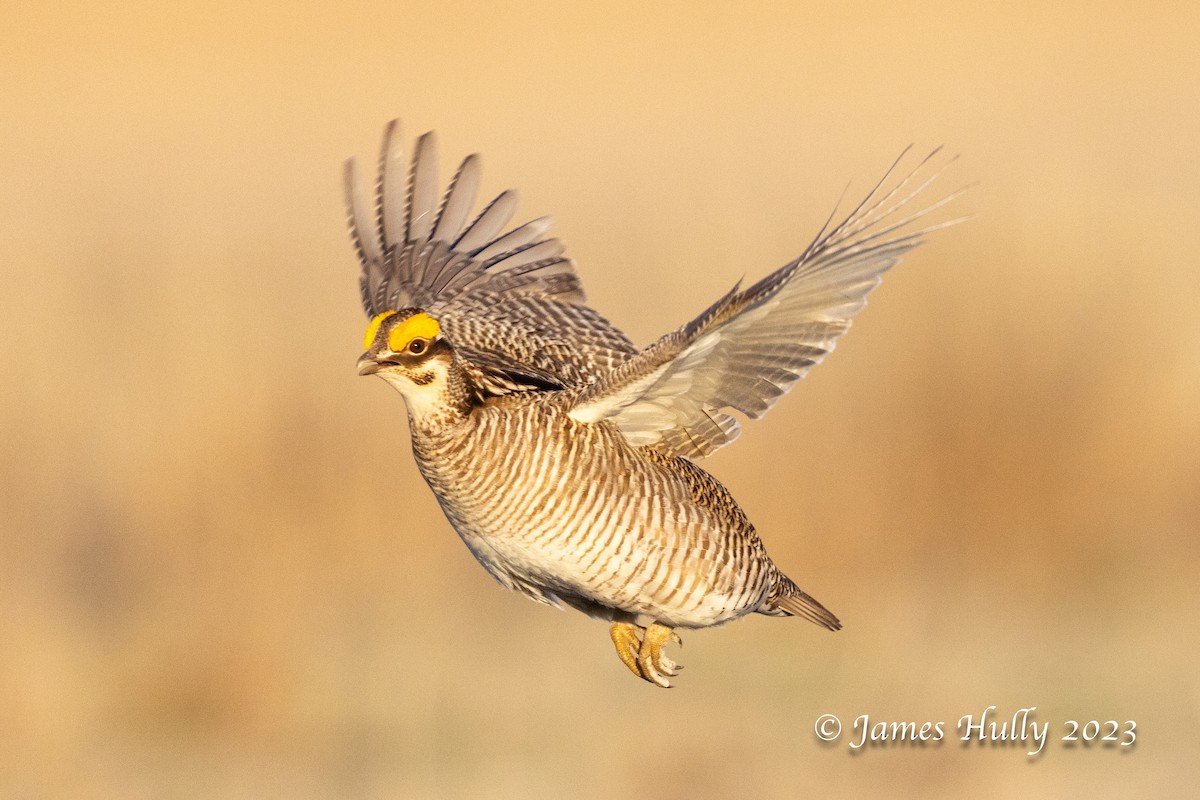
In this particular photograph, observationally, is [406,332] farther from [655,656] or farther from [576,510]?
[655,656]

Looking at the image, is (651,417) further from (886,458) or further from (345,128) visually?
(345,128)

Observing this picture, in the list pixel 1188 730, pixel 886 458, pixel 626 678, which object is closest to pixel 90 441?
pixel 626 678

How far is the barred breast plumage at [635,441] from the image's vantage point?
5055 mm

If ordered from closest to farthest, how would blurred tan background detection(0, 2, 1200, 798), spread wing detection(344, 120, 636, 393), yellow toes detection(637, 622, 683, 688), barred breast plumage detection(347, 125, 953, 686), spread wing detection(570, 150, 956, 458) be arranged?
1. spread wing detection(570, 150, 956, 458)
2. barred breast plumage detection(347, 125, 953, 686)
3. yellow toes detection(637, 622, 683, 688)
4. spread wing detection(344, 120, 636, 393)
5. blurred tan background detection(0, 2, 1200, 798)

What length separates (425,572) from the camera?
9.50 metres

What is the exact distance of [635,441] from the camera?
18.7ft

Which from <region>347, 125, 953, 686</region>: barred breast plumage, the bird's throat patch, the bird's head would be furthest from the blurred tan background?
the bird's throat patch

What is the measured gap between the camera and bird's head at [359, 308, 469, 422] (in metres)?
5.34

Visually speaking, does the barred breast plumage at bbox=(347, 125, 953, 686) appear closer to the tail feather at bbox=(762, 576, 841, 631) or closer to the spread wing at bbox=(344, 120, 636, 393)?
the tail feather at bbox=(762, 576, 841, 631)

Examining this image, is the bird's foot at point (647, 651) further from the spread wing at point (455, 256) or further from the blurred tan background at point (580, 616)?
the blurred tan background at point (580, 616)

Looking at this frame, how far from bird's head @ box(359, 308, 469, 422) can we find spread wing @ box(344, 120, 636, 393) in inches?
47.7

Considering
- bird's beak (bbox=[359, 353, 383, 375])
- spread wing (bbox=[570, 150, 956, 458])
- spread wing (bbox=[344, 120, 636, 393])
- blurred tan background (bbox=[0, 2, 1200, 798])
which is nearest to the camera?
spread wing (bbox=[570, 150, 956, 458])

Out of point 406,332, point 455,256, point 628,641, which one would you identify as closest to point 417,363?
point 406,332

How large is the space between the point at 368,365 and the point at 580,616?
190 inches
